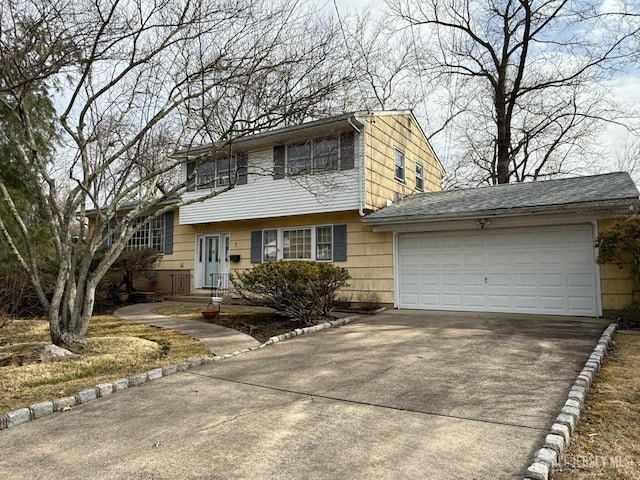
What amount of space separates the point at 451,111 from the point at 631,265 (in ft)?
56.5

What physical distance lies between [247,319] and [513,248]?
6.78 meters

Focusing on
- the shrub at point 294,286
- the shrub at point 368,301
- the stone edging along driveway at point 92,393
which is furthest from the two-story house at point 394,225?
the stone edging along driveway at point 92,393

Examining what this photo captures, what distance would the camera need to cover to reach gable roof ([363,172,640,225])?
354 inches

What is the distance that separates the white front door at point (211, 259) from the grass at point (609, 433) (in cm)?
1247

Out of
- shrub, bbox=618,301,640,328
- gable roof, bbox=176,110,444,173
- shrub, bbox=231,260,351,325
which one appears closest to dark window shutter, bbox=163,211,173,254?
gable roof, bbox=176,110,444,173

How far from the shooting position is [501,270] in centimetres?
1062

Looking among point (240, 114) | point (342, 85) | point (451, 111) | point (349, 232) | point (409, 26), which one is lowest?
point (349, 232)

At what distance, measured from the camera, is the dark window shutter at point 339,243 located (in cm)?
1287

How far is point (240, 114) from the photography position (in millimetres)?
8102

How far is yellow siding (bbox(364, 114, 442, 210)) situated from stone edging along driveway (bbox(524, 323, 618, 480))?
794 cm

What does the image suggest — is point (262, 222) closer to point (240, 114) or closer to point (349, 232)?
point (349, 232)

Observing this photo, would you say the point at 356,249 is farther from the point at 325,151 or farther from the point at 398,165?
the point at 398,165

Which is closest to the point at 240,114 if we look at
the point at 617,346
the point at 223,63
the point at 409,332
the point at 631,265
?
the point at 223,63

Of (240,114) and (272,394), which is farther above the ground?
(240,114)
